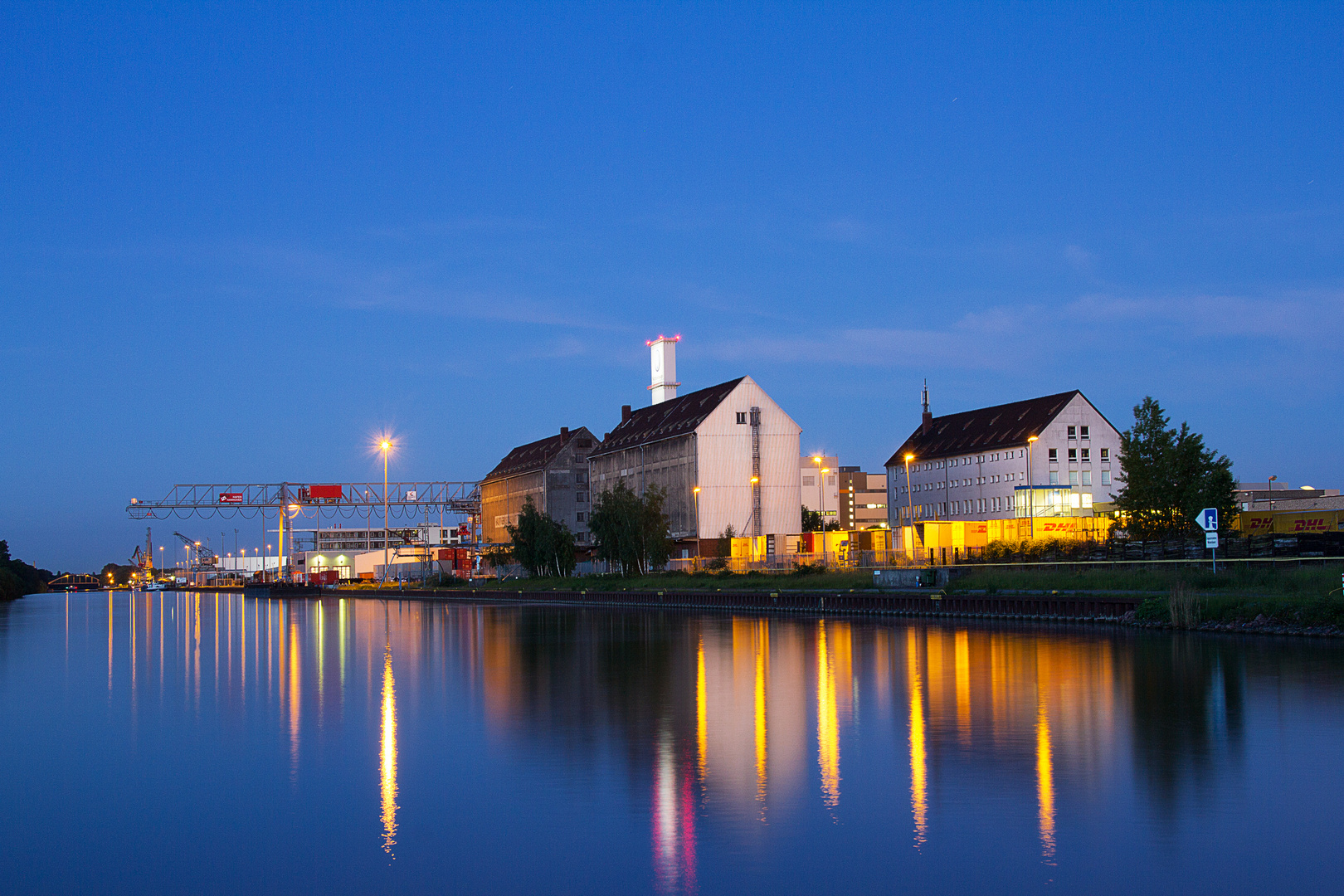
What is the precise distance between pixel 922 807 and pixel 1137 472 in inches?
2101

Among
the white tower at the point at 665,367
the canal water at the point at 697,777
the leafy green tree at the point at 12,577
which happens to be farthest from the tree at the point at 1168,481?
the leafy green tree at the point at 12,577

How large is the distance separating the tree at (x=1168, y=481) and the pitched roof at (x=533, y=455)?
235 ft

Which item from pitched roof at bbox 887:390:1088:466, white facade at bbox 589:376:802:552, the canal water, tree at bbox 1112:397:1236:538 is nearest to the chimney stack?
pitched roof at bbox 887:390:1088:466

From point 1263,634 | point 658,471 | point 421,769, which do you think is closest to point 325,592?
point 658,471

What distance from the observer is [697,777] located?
14.3 metres

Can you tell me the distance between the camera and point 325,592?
137875mm

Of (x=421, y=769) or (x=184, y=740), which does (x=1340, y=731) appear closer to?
(x=421, y=769)

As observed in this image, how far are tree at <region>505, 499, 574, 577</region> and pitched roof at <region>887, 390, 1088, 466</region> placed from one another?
Result: 28922 millimetres

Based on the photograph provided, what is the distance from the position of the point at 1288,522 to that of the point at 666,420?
1993 inches

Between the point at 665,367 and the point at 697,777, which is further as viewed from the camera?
the point at 665,367

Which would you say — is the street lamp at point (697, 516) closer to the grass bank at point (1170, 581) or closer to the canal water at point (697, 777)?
the grass bank at point (1170, 581)

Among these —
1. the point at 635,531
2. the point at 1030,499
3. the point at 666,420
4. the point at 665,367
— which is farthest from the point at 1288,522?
the point at 665,367

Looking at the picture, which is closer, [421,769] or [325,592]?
[421,769]

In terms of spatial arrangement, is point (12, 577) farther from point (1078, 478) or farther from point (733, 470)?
point (1078, 478)
